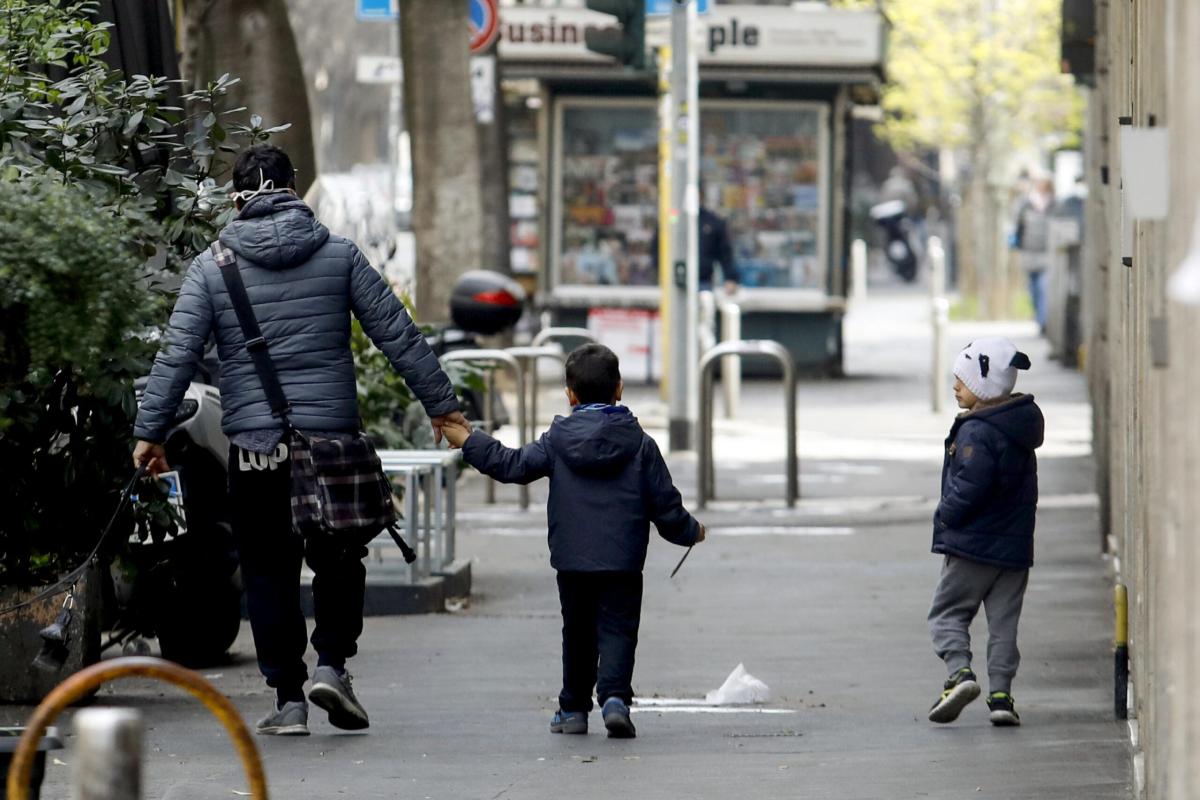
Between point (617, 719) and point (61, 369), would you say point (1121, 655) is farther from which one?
point (61, 369)

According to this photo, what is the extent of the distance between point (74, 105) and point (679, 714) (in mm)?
2725

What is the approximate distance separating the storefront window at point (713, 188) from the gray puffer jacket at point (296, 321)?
1749cm

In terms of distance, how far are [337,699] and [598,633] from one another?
806 millimetres

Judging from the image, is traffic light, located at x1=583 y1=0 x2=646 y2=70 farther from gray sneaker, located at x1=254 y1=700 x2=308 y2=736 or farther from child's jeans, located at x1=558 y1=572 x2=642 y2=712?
gray sneaker, located at x1=254 y1=700 x2=308 y2=736

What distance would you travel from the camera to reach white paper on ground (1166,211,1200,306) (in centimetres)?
382

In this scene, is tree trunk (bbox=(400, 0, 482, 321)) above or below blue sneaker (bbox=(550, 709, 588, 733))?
above

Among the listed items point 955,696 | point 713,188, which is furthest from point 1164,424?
point 713,188

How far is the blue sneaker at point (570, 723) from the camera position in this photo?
7754 millimetres

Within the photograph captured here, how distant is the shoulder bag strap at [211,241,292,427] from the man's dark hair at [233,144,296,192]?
0.30 meters

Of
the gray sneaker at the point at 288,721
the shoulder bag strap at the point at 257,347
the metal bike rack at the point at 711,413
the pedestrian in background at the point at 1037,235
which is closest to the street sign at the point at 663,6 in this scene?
the metal bike rack at the point at 711,413

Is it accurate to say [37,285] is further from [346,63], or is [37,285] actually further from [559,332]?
[346,63]

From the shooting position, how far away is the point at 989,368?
26.3 ft

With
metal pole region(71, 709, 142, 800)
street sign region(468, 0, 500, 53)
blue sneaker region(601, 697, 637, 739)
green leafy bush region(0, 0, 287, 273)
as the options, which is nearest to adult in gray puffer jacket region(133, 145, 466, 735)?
green leafy bush region(0, 0, 287, 273)

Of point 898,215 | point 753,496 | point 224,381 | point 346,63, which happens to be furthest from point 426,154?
point 898,215
